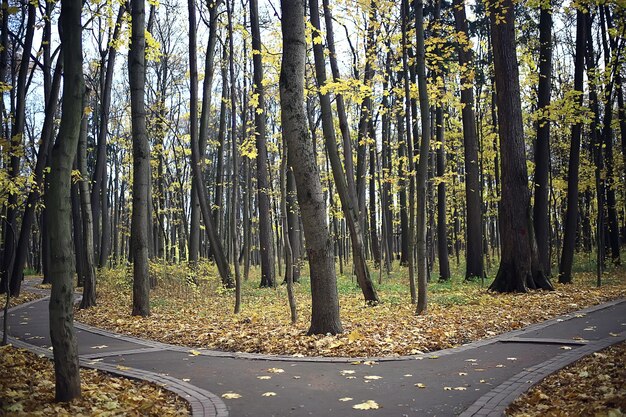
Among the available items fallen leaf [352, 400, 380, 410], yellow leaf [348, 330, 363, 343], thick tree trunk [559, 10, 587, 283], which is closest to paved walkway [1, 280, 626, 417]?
fallen leaf [352, 400, 380, 410]

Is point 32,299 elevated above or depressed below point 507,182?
below

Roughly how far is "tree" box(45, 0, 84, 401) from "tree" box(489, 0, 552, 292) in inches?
501

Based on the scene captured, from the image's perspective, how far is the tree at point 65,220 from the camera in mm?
5348

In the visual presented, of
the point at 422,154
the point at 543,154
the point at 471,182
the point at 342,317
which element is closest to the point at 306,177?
the point at 422,154

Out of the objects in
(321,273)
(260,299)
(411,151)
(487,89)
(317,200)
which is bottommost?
(260,299)

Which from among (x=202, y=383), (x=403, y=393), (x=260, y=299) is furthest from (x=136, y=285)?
(x=403, y=393)

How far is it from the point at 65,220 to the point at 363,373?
4.14 metres

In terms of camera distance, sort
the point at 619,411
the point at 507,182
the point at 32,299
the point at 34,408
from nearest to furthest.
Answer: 1. the point at 619,411
2. the point at 34,408
3. the point at 507,182
4. the point at 32,299

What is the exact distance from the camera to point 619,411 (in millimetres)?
4203

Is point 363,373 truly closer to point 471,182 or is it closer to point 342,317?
point 342,317

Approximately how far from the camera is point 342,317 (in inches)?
457

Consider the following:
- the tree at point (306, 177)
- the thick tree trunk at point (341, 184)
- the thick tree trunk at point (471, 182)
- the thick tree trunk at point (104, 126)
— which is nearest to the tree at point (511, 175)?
the thick tree trunk at point (471, 182)

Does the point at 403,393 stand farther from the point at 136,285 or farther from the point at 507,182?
the point at 507,182

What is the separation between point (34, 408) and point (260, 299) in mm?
12193
